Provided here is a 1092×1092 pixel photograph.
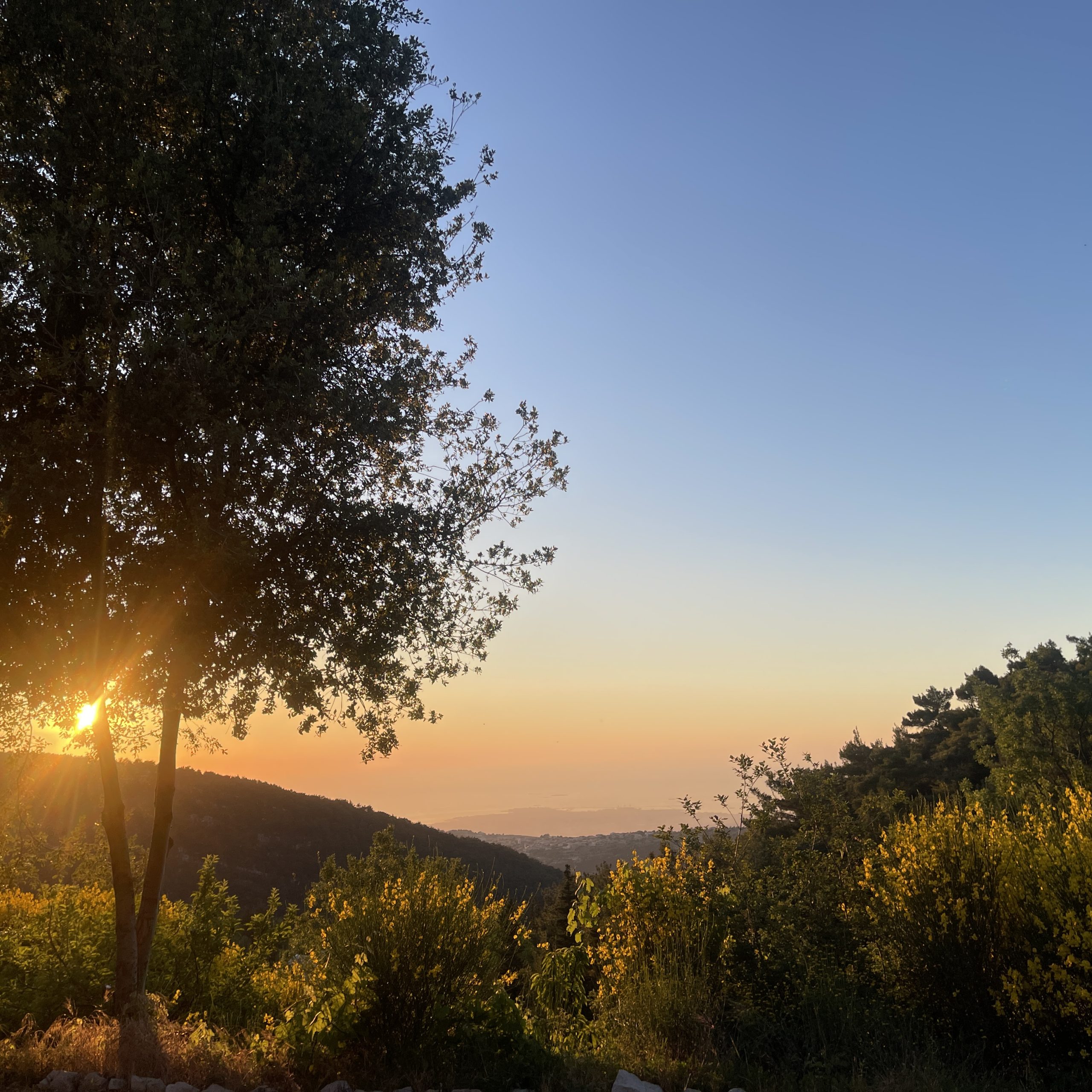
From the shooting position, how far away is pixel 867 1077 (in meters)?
5.96

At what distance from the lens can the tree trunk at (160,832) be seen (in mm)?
8641

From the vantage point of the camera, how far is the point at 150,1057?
632 centimetres

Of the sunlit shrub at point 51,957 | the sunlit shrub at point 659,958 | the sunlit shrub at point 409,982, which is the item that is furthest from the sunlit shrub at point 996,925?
the sunlit shrub at point 51,957

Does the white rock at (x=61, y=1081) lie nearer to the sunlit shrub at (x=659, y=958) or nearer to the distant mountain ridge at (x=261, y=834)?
the sunlit shrub at (x=659, y=958)

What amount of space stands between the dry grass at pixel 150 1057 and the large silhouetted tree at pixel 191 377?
155 cm

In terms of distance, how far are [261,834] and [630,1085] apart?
69.5m

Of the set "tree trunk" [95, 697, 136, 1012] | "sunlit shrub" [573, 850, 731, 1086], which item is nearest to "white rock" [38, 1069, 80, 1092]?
"tree trunk" [95, 697, 136, 1012]

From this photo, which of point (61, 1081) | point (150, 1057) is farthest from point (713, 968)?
point (61, 1081)

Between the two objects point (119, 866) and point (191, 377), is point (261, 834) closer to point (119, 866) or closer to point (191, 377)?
point (119, 866)

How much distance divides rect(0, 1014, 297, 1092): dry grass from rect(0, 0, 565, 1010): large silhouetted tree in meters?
1.55

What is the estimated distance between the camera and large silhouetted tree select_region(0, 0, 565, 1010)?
25.2ft

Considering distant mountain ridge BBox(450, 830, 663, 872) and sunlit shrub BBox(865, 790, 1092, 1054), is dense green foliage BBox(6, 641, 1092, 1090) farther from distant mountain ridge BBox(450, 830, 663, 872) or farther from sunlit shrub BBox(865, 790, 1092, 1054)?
distant mountain ridge BBox(450, 830, 663, 872)

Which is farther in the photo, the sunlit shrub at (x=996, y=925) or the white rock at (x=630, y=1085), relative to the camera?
the sunlit shrub at (x=996, y=925)

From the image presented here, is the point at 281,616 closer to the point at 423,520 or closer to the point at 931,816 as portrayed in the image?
the point at 423,520
